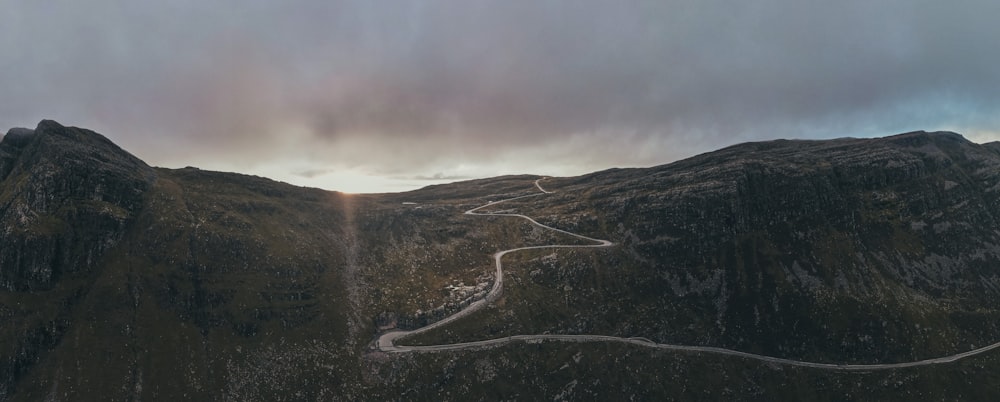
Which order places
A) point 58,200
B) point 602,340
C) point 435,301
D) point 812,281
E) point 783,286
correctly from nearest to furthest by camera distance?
point 58,200 < point 602,340 < point 435,301 < point 783,286 < point 812,281

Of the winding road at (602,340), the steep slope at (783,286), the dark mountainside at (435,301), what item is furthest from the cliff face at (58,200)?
the steep slope at (783,286)

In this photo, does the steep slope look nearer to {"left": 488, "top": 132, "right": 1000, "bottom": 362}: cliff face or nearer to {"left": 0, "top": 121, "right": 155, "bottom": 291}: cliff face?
{"left": 488, "top": 132, "right": 1000, "bottom": 362}: cliff face

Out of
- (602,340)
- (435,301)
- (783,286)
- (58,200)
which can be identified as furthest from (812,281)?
(58,200)

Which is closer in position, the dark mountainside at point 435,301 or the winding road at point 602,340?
the dark mountainside at point 435,301

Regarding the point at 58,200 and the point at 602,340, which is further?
the point at 602,340

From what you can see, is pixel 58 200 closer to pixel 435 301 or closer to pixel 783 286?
pixel 435 301

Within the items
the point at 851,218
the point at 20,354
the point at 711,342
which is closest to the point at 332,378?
the point at 20,354

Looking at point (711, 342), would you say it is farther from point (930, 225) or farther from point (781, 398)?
point (930, 225)

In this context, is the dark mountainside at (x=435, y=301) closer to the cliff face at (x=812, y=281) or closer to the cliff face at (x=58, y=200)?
the cliff face at (x=58, y=200)
